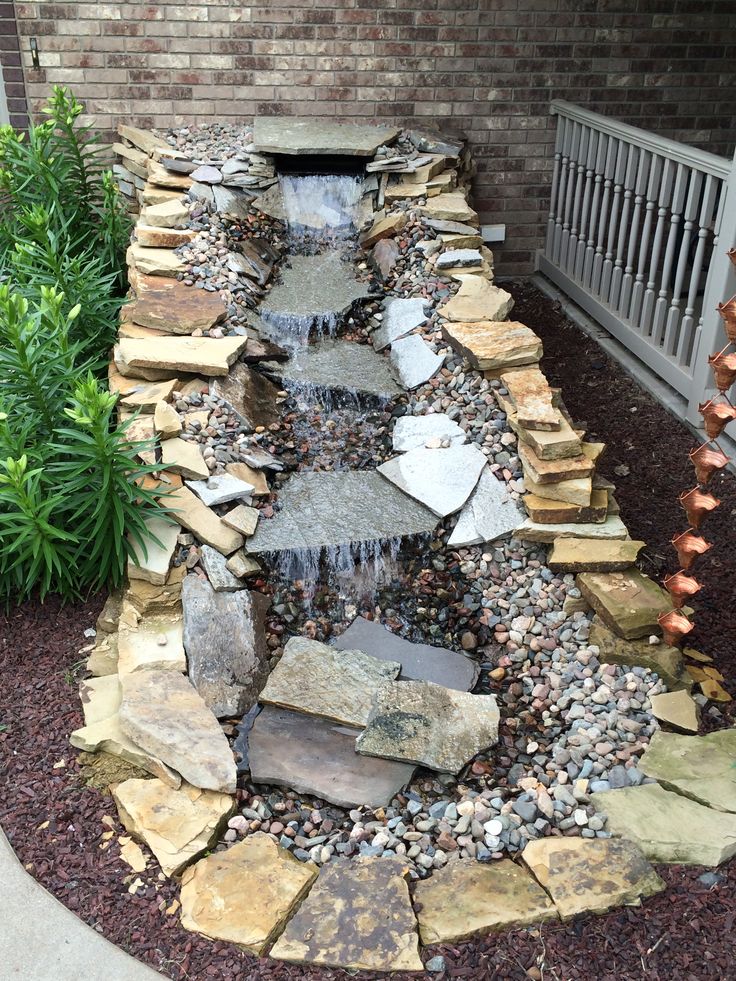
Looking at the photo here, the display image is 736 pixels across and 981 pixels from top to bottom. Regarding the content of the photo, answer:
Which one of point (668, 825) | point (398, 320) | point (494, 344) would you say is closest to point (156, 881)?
point (668, 825)

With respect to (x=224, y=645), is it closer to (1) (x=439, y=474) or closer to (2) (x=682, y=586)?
(1) (x=439, y=474)

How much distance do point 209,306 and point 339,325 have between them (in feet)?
2.56

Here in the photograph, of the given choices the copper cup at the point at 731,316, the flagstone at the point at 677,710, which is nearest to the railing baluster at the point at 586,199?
the copper cup at the point at 731,316

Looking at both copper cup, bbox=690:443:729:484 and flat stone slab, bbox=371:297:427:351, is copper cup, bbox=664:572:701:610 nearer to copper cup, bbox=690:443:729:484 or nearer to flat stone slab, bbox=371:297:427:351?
copper cup, bbox=690:443:729:484

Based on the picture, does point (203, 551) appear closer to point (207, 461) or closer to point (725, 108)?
point (207, 461)

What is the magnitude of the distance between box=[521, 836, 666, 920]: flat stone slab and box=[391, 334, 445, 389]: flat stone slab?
8.10 feet

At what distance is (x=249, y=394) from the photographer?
4.27 meters

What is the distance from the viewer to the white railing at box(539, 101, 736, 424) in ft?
14.5

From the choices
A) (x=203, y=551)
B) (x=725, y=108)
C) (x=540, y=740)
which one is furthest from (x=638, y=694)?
(x=725, y=108)

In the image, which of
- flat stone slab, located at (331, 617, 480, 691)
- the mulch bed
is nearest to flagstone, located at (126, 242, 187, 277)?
the mulch bed

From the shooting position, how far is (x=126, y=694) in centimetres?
294

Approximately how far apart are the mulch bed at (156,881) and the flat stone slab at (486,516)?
0.65 meters

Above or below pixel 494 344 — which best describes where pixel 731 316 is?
above

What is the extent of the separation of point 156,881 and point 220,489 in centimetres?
160
